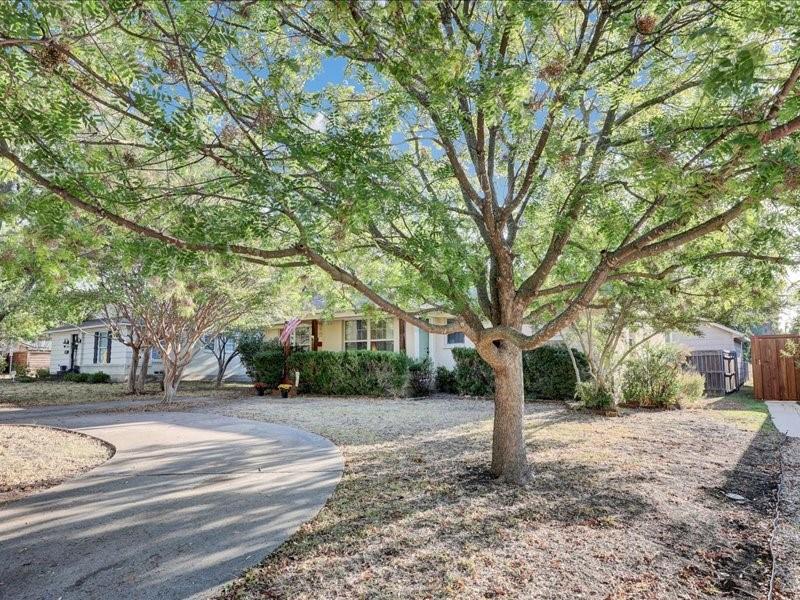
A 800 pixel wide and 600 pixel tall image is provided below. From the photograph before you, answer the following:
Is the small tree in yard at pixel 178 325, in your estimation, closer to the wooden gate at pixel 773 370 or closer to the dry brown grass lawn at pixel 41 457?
the dry brown grass lawn at pixel 41 457

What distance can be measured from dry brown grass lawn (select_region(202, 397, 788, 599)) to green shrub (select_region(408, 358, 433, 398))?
8.53 meters

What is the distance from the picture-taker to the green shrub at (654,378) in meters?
12.5

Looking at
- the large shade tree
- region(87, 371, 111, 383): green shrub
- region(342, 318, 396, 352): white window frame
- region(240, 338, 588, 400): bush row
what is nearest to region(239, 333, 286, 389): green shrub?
region(240, 338, 588, 400): bush row

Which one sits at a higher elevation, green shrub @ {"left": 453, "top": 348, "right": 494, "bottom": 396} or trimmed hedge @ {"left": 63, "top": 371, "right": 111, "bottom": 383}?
green shrub @ {"left": 453, "top": 348, "right": 494, "bottom": 396}

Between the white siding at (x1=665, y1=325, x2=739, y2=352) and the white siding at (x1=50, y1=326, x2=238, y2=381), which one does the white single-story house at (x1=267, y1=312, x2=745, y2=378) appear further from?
the white siding at (x1=50, y1=326, x2=238, y2=381)

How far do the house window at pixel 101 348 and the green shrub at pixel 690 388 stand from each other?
26322mm

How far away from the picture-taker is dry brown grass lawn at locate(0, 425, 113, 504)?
5.66m

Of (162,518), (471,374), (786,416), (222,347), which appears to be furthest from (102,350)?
(786,416)

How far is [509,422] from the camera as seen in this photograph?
225 inches

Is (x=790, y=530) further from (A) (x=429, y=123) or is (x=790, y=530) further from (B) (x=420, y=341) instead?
(B) (x=420, y=341)

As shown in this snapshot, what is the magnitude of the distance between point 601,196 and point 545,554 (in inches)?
141

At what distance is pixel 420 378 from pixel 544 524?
12888mm

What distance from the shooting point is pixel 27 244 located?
543 centimetres

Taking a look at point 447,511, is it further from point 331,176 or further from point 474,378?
point 474,378
